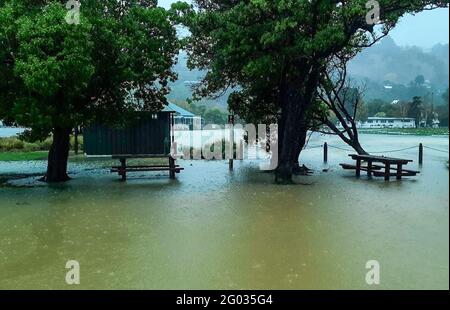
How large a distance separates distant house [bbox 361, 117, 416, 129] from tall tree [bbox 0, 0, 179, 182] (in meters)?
76.6

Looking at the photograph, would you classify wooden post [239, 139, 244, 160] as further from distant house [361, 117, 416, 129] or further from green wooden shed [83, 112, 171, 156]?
distant house [361, 117, 416, 129]

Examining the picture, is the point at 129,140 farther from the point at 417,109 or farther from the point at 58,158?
the point at 417,109

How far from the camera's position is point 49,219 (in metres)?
9.38

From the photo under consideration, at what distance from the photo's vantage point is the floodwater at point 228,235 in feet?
17.9

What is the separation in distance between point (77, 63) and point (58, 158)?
4.55 metres

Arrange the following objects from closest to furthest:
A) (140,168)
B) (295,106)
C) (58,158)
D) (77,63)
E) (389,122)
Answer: (77,63) < (295,106) < (58,158) < (140,168) < (389,122)

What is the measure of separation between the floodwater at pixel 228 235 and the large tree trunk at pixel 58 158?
52.5 inches

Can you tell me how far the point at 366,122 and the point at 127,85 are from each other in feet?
297

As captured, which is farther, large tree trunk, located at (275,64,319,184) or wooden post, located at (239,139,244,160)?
wooden post, located at (239,139,244,160)

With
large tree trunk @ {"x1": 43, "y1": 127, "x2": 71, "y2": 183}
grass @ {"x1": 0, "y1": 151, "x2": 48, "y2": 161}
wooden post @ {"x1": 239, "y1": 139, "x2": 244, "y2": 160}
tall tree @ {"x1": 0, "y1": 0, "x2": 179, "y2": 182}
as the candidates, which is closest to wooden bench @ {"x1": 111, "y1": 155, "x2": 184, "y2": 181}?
tall tree @ {"x1": 0, "y1": 0, "x2": 179, "y2": 182}

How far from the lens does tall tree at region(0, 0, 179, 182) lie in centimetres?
1191

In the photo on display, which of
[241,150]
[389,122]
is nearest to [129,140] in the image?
[241,150]

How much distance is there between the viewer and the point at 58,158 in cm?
1534

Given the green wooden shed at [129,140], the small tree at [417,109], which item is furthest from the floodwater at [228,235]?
the small tree at [417,109]
